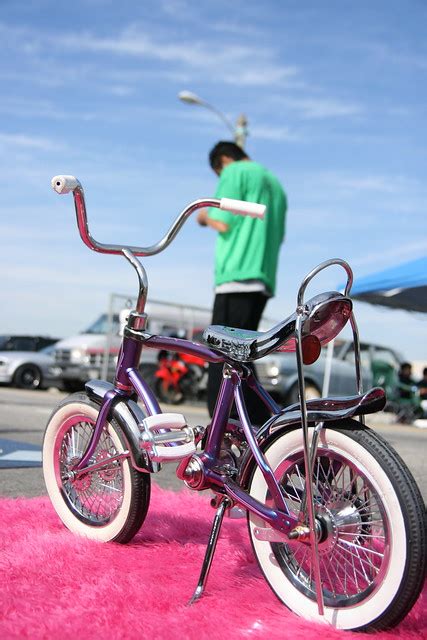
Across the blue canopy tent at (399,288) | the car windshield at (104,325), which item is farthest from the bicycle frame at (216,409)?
the car windshield at (104,325)

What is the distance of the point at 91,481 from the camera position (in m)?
2.89

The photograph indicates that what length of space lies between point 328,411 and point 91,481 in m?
1.16

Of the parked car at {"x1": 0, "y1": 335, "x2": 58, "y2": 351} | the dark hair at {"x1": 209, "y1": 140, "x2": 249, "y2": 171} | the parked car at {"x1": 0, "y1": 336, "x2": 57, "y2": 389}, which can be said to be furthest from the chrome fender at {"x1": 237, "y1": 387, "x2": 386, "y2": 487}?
the parked car at {"x1": 0, "y1": 335, "x2": 58, "y2": 351}

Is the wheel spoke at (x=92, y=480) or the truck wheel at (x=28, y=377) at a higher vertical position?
the wheel spoke at (x=92, y=480)

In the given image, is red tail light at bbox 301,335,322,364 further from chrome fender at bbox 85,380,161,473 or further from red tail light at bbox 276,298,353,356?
chrome fender at bbox 85,380,161,473

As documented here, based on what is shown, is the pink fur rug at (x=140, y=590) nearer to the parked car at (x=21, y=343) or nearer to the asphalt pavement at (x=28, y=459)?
the asphalt pavement at (x=28, y=459)

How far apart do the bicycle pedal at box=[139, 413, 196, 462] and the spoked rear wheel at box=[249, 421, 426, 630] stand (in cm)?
28

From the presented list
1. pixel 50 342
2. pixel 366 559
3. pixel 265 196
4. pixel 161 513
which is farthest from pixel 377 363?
pixel 366 559

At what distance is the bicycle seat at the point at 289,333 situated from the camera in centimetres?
212

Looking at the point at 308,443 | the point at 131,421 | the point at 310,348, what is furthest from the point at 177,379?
the point at 308,443

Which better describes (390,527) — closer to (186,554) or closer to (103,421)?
(186,554)

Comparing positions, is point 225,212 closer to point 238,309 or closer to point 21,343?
point 238,309

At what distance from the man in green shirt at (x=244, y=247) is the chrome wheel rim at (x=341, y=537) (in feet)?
6.85

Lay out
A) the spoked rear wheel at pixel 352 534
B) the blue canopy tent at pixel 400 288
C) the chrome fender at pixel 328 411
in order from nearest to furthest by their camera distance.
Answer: the spoked rear wheel at pixel 352 534
the chrome fender at pixel 328 411
the blue canopy tent at pixel 400 288
